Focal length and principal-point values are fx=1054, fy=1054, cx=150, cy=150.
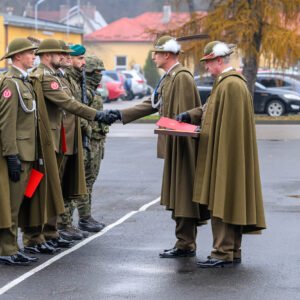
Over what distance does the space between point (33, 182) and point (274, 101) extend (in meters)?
26.1

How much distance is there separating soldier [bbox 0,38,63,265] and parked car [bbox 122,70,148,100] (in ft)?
156

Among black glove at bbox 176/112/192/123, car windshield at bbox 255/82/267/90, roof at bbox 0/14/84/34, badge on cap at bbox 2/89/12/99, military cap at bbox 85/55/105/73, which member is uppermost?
roof at bbox 0/14/84/34

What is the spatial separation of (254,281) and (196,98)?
199cm

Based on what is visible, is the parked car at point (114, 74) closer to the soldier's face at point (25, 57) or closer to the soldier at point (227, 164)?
the soldier's face at point (25, 57)

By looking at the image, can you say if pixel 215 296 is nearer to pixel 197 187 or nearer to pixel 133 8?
pixel 197 187

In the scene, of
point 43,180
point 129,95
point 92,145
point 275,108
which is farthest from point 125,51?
point 43,180

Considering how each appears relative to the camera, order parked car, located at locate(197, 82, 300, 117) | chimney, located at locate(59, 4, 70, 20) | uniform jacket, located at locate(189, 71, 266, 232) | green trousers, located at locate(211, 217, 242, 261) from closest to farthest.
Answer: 1. uniform jacket, located at locate(189, 71, 266, 232)
2. green trousers, located at locate(211, 217, 242, 261)
3. parked car, located at locate(197, 82, 300, 117)
4. chimney, located at locate(59, 4, 70, 20)

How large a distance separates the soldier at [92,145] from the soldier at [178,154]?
5.26 ft

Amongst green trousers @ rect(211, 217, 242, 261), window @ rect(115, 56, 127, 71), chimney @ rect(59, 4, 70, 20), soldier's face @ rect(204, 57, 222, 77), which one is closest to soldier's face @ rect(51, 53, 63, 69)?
soldier's face @ rect(204, 57, 222, 77)

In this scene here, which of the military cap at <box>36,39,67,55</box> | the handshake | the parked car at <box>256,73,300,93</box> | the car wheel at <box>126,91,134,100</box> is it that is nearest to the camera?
the handshake

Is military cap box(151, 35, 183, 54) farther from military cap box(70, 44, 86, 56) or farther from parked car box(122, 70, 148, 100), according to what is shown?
parked car box(122, 70, 148, 100)

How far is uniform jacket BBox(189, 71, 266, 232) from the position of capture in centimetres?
927

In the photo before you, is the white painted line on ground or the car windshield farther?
the car windshield

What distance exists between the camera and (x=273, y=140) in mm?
25734
